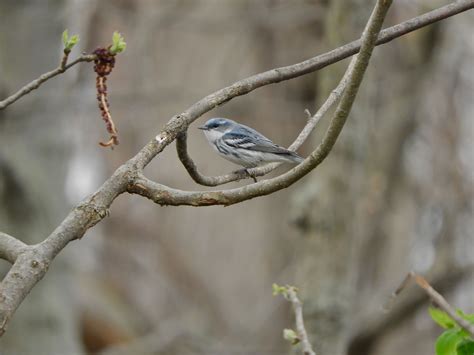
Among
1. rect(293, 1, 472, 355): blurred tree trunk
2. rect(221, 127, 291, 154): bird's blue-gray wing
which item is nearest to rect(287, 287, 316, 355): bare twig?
rect(221, 127, 291, 154): bird's blue-gray wing

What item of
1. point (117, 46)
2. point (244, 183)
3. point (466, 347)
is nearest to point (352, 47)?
point (117, 46)

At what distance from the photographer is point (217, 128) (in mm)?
4199

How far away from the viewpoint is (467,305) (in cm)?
839

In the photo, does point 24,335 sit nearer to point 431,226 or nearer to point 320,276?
point 320,276

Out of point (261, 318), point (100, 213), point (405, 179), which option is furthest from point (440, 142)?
point (100, 213)

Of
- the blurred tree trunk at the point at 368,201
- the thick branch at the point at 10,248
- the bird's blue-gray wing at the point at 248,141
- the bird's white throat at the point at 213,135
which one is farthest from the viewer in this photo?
the blurred tree trunk at the point at 368,201

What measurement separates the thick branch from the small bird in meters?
1.52

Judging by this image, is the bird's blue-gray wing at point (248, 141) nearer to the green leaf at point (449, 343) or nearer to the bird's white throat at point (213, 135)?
the bird's white throat at point (213, 135)

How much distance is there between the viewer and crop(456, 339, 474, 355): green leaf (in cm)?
195

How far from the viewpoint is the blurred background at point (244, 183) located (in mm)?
5657

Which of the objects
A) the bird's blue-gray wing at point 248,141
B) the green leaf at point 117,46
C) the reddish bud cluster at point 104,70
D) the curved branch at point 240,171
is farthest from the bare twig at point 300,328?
the bird's blue-gray wing at point 248,141

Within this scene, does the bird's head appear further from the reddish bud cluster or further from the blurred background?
the reddish bud cluster

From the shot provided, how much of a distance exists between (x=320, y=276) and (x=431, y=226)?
3052 mm

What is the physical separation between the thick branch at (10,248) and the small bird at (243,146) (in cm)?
152
